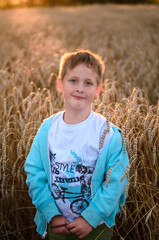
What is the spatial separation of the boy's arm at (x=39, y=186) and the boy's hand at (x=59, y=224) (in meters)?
0.03

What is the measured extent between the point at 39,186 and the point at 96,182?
11.5 inches

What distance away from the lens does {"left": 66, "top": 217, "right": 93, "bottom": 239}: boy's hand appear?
111 cm

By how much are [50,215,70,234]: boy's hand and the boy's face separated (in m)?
0.53

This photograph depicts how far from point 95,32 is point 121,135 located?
6.92 m

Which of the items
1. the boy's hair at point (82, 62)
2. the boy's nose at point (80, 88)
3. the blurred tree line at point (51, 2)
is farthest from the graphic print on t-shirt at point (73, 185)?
the blurred tree line at point (51, 2)

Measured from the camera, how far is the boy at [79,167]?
1.11m

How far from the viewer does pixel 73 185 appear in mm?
1164

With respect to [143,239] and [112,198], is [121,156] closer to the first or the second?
[112,198]

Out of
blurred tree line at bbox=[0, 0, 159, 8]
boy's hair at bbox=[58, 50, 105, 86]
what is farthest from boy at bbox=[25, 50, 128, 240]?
blurred tree line at bbox=[0, 0, 159, 8]

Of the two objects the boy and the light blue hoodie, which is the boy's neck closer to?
the boy

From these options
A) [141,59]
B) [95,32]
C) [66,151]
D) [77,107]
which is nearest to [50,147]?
[66,151]

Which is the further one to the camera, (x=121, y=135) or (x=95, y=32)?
(x=95, y=32)

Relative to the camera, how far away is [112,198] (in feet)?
3.60

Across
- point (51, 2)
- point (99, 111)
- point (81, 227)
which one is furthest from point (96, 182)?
point (51, 2)
